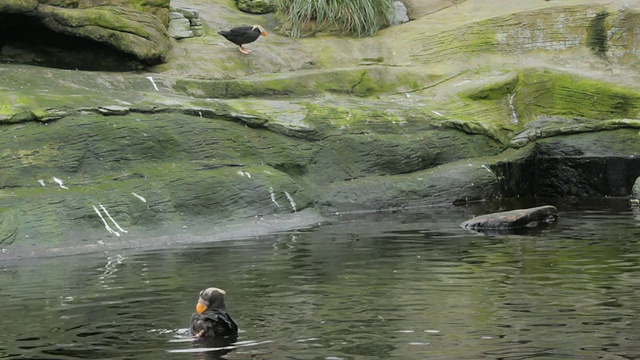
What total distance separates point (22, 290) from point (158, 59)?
773cm

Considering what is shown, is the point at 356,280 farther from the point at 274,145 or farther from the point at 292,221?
the point at 274,145

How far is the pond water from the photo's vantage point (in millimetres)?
6676

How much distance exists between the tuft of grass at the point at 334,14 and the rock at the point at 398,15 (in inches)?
14.4

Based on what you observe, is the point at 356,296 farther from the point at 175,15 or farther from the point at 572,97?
the point at 175,15

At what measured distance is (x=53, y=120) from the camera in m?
13.6

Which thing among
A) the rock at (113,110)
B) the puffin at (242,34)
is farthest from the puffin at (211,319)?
the puffin at (242,34)

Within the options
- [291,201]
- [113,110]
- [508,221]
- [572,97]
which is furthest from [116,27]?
[572,97]

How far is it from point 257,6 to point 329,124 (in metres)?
5.06

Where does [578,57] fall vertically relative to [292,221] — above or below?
above

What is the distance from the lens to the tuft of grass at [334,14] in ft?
62.8

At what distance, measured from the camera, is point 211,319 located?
699cm

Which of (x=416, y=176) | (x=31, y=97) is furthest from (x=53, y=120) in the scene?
(x=416, y=176)

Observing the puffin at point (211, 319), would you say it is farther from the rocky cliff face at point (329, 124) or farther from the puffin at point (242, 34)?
the puffin at point (242, 34)

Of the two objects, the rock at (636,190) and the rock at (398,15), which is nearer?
the rock at (636,190)
